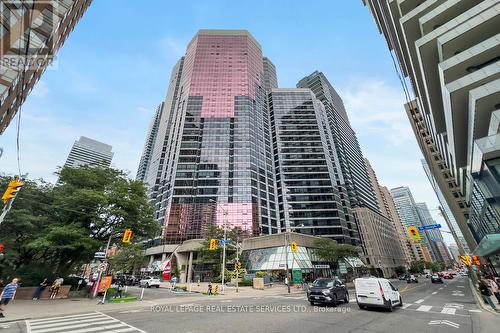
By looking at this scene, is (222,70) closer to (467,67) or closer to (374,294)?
(467,67)

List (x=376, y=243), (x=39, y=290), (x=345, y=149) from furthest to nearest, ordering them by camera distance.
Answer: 1. (x=345, y=149)
2. (x=376, y=243)
3. (x=39, y=290)

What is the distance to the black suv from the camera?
1520 cm

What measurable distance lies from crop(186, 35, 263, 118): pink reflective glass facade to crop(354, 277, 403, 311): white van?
9056 cm

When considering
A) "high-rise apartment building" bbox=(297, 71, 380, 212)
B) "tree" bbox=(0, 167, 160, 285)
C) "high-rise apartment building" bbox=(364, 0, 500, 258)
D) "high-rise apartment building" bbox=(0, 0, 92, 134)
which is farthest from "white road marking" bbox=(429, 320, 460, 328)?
"high-rise apartment building" bbox=(297, 71, 380, 212)

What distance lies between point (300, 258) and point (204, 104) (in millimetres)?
75473

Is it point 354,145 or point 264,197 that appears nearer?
point 264,197

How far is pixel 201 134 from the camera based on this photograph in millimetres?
93250

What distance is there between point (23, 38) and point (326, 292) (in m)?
27.4

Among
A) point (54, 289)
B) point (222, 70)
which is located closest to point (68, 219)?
→ point (54, 289)

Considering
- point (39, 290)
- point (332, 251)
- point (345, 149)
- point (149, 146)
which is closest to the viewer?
point (39, 290)

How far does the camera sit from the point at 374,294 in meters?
13.8

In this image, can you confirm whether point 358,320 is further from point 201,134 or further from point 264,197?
point 201,134

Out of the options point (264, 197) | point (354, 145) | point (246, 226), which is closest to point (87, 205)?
point (246, 226)

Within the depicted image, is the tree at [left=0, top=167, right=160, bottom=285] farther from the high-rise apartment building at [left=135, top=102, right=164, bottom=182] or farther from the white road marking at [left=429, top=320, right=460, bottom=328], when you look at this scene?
the high-rise apartment building at [left=135, top=102, right=164, bottom=182]
